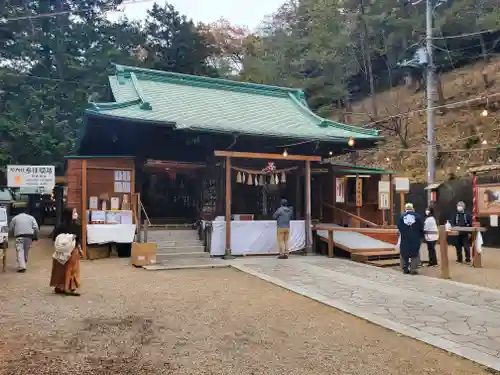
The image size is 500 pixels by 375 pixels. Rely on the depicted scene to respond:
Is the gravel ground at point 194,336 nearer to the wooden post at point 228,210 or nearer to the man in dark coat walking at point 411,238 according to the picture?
the man in dark coat walking at point 411,238

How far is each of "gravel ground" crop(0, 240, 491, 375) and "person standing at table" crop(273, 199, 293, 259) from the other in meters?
4.47

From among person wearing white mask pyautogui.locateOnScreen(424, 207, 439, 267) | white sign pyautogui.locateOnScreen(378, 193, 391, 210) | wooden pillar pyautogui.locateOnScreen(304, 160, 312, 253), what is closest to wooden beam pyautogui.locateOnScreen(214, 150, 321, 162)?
wooden pillar pyautogui.locateOnScreen(304, 160, 312, 253)

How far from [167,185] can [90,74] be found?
14.0 m

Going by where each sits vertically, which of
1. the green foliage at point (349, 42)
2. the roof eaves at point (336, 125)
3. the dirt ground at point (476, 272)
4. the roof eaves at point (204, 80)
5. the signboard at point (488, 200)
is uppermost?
the green foliage at point (349, 42)

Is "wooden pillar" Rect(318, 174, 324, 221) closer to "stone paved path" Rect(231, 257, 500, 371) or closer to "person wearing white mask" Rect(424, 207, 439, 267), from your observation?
"stone paved path" Rect(231, 257, 500, 371)

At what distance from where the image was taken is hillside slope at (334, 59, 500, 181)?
76.1ft

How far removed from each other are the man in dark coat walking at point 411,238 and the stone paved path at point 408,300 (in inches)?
16.3

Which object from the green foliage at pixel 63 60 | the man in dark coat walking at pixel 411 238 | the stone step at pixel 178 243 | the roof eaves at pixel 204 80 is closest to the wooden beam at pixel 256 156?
the stone step at pixel 178 243

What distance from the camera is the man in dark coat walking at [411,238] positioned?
10.5 metres

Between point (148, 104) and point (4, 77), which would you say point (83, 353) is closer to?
point (148, 104)

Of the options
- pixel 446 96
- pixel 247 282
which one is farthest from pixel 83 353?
pixel 446 96

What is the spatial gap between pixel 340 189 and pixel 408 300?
29.9 feet

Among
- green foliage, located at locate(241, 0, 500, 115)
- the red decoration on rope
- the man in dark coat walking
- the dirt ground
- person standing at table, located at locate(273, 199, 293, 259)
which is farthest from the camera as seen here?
green foliage, located at locate(241, 0, 500, 115)

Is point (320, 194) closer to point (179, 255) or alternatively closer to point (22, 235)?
point (179, 255)
